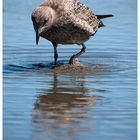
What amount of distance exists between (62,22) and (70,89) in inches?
85.7

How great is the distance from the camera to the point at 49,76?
32.5ft

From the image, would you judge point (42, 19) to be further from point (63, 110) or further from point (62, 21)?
point (63, 110)

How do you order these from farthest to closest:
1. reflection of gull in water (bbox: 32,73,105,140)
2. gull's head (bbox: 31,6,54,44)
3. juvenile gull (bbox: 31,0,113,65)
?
juvenile gull (bbox: 31,0,113,65) → gull's head (bbox: 31,6,54,44) → reflection of gull in water (bbox: 32,73,105,140)

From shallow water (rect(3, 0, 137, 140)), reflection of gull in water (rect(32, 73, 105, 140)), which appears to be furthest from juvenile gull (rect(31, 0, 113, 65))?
reflection of gull in water (rect(32, 73, 105, 140))

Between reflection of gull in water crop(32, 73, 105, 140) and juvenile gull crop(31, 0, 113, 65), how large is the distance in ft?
4.23

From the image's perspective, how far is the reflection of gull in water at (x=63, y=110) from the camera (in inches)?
268

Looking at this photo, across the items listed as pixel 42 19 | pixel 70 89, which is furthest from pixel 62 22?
pixel 70 89

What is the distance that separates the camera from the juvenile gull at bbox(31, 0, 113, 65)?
34.3 ft

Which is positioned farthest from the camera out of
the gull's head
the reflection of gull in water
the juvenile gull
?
the juvenile gull

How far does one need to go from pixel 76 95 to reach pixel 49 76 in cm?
137

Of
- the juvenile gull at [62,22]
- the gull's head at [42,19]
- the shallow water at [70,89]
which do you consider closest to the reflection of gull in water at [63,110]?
the shallow water at [70,89]

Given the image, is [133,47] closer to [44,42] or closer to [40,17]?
[44,42]

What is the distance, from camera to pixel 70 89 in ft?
29.4

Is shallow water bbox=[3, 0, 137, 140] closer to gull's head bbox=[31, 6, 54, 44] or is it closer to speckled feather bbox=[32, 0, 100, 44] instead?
speckled feather bbox=[32, 0, 100, 44]
